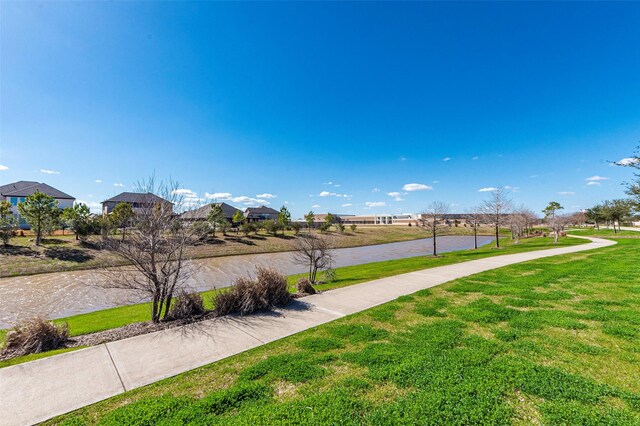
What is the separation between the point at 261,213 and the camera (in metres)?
84.9

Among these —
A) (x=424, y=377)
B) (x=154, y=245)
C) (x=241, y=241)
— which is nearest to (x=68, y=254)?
(x=241, y=241)

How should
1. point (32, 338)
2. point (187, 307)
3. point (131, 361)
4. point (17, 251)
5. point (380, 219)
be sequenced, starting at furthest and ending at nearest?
1. point (380, 219)
2. point (17, 251)
3. point (187, 307)
4. point (32, 338)
5. point (131, 361)

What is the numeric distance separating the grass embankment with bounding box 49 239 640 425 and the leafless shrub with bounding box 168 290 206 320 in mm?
2775

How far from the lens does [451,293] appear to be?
315 inches

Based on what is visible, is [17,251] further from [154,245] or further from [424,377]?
[424,377]

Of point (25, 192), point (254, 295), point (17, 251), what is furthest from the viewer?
point (25, 192)

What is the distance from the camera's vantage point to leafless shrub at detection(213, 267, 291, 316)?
6598mm

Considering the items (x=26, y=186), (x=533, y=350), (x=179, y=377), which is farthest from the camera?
(x=26, y=186)

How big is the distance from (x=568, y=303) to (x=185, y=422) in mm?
8465

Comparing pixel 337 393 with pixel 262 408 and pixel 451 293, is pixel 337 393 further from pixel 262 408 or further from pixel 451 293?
pixel 451 293

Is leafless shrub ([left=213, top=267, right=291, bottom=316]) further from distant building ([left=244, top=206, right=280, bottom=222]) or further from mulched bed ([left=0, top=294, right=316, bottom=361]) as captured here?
distant building ([left=244, top=206, right=280, bottom=222])

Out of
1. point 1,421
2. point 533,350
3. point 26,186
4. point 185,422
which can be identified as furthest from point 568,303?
point 26,186

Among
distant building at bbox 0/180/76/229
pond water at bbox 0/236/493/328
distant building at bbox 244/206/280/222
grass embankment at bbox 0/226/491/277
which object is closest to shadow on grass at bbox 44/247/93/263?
grass embankment at bbox 0/226/491/277

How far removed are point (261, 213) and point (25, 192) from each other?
166 feet
